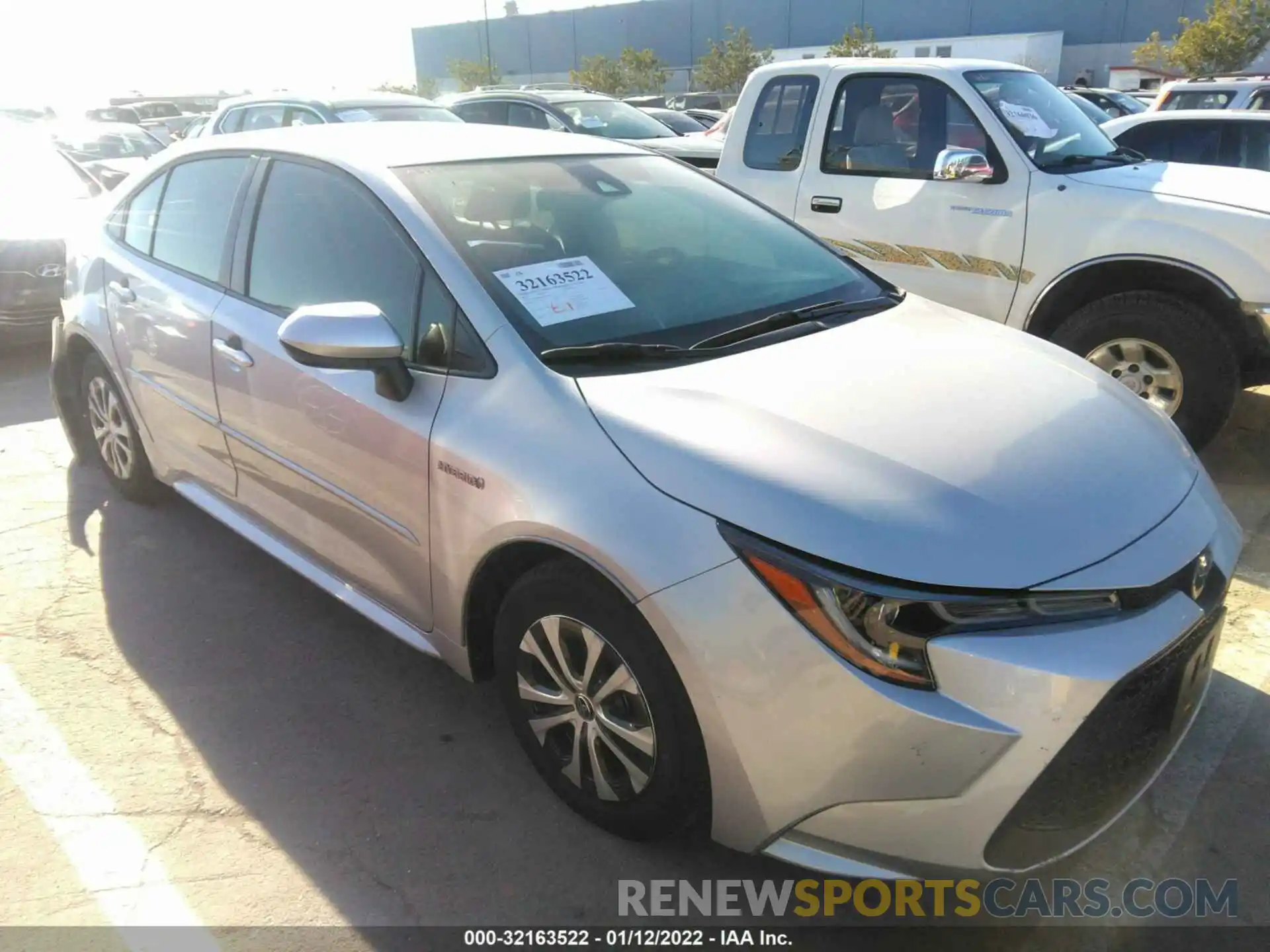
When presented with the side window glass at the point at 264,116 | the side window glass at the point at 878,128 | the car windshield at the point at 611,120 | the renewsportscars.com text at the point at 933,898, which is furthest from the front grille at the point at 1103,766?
the car windshield at the point at 611,120

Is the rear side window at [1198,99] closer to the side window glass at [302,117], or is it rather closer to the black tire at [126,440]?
the side window glass at [302,117]

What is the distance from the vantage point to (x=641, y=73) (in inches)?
1930

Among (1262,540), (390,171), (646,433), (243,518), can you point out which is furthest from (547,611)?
(1262,540)

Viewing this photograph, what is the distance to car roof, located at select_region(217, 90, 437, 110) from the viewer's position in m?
8.45

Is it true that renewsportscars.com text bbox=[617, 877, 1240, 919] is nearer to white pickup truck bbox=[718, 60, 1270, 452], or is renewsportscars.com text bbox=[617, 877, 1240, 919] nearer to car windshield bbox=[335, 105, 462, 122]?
white pickup truck bbox=[718, 60, 1270, 452]

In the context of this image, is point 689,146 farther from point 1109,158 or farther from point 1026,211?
point 1026,211

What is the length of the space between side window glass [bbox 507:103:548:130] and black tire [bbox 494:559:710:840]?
350 inches

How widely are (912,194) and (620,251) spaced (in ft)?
9.37

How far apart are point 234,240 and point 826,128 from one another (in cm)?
351

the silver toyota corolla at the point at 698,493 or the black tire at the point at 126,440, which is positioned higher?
the silver toyota corolla at the point at 698,493

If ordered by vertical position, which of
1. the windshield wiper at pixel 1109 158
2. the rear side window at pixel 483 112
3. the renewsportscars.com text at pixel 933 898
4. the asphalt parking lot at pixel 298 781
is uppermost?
the rear side window at pixel 483 112

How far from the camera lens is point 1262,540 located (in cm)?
Result: 392

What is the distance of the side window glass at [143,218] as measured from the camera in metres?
3.80

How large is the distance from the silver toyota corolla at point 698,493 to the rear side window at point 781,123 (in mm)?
2392
